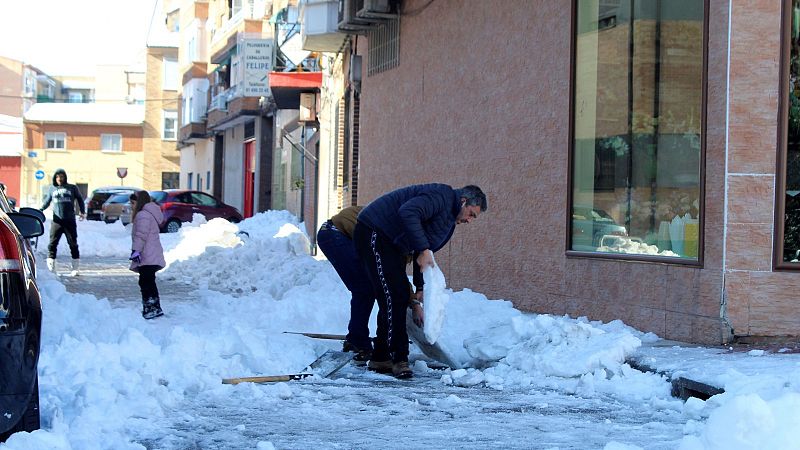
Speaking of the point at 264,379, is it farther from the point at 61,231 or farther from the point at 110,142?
the point at 110,142

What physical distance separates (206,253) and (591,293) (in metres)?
10.7

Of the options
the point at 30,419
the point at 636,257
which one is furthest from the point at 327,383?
the point at 636,257

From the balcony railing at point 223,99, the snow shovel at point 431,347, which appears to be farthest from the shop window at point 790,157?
the balcony railing at point 223,99

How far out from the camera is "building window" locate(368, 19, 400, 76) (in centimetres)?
1688

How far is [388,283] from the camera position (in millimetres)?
7758

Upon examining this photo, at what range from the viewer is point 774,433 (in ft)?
15.0

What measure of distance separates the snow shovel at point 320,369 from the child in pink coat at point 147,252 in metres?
3.69

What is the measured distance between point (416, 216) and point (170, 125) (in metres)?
62.1

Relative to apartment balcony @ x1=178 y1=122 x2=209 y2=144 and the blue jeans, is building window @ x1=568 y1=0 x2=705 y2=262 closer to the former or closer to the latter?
the blue jeans

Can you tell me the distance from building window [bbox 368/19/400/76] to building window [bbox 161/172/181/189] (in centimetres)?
5085

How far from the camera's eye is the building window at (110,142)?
227 feet

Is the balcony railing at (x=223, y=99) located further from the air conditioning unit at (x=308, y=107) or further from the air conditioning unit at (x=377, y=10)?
the air conditioning unit at (x=377, y=10)

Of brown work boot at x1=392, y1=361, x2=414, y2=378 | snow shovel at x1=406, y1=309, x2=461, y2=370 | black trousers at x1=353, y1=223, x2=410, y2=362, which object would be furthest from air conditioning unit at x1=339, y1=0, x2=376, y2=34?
brown work boot at x1=392, y1=361, x2=414, y2=378

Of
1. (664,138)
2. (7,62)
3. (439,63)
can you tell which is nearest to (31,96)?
(7,62)
